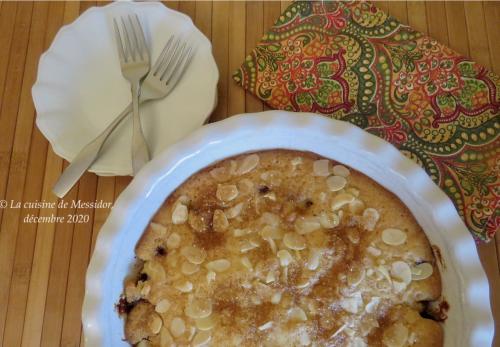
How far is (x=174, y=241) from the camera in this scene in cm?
107

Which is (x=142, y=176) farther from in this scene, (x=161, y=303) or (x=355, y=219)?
(x=355, y=219)

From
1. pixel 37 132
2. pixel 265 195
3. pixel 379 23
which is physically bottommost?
pixel 37 132

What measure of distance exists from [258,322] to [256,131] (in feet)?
1.30

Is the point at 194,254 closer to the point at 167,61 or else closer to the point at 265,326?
the point at 265,326

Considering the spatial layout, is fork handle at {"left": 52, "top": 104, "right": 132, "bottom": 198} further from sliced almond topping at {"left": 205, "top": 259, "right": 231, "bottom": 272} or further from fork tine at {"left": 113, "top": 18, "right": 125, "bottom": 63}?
sliced almond topping at {"left": 205, "top": 259, "right": 231, "bottom": 272}

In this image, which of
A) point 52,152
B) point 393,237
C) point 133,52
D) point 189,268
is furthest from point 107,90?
point 393,237

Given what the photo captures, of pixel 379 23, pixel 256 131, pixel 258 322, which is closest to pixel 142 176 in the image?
pixel 256 131

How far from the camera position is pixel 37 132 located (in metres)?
1.37

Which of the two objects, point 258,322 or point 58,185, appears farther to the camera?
point 58,185

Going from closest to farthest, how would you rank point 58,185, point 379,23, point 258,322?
point 258,322 → point 58,185 → point 379,23

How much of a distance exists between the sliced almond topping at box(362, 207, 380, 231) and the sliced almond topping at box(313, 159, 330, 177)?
0.12m

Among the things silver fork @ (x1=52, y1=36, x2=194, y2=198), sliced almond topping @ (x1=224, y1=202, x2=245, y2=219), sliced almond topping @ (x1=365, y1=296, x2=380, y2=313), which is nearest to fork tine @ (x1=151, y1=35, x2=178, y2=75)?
silver fork @ (x1=52, y1=36, x2=194, y2=198)

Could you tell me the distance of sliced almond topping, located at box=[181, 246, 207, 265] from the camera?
1.04 meters

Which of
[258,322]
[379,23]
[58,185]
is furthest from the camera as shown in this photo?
[379,23]
